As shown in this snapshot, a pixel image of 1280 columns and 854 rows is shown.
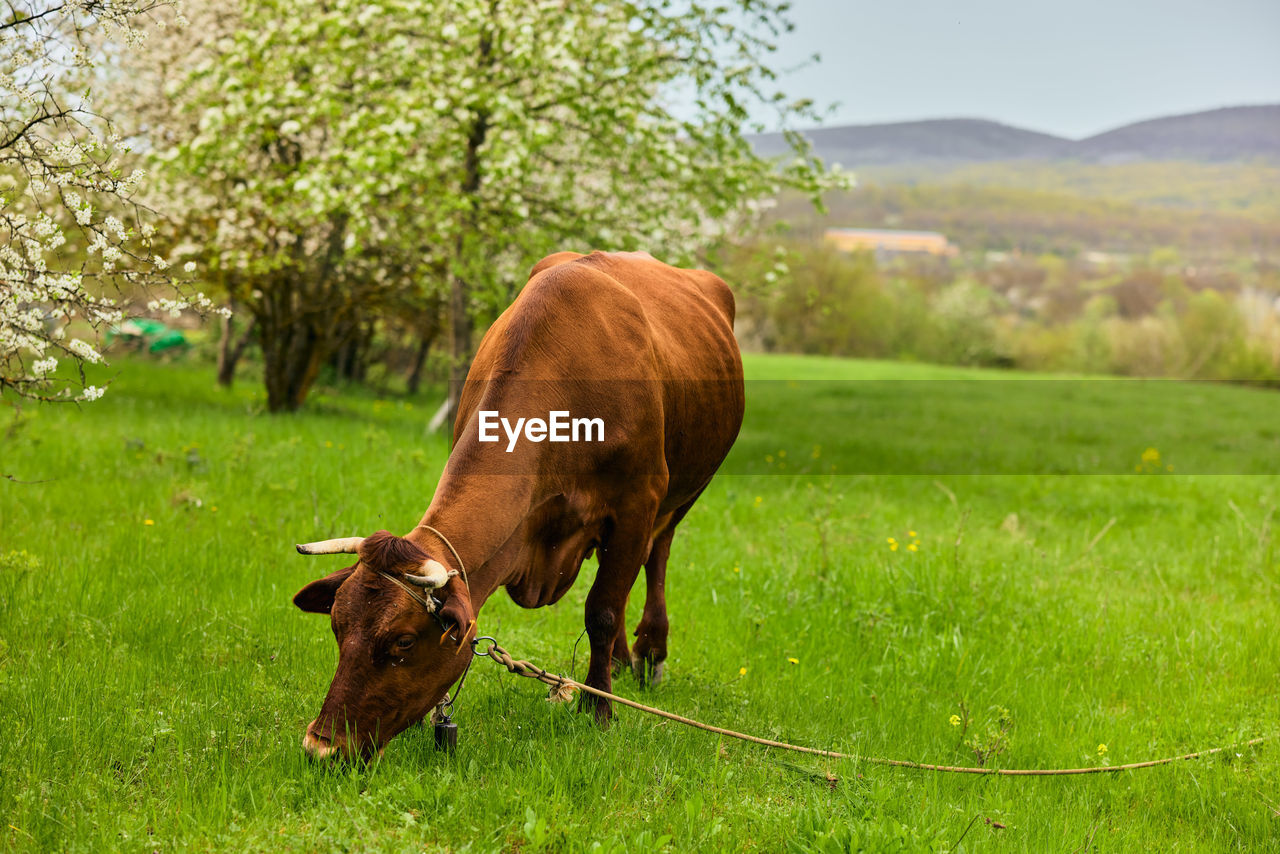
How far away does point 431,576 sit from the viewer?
133 inches

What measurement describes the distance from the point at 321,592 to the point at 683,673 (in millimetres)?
2614

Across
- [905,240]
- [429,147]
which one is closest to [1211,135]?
[905,240]

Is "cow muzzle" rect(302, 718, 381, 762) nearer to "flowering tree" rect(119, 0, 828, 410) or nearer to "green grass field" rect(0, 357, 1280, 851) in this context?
"green grass field" rect(0, 357, 1280, 851)

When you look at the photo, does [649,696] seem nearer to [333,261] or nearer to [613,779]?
[613,779]

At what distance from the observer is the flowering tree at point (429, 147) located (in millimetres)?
10883

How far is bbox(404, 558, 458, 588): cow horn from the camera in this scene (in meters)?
3.34

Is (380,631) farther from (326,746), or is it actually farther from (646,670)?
(646,670)

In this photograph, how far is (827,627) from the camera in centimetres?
648

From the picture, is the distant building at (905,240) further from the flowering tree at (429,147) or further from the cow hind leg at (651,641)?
the cow hind leg at (651,641)

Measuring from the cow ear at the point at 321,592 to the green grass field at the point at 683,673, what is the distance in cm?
56

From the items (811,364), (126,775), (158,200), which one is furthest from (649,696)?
(811,364)

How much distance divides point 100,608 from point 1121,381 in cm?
3443

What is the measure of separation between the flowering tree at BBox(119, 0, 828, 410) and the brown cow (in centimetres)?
570

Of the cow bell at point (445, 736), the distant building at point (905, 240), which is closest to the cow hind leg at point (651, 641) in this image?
the cow bell at point (445, 736)
